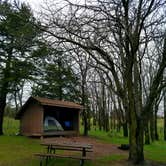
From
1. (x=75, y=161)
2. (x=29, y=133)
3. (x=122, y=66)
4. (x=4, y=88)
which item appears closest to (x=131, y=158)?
(x=75, y=161)

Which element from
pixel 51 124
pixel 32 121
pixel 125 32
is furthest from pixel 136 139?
pixel 51 124

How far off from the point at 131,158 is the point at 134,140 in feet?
2.44

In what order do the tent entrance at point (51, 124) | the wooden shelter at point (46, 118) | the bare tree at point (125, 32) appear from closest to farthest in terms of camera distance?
the bare tree at point (125, 32)
the wooden shelter at point (46, 118)
the tent entrance at point (51, 124)

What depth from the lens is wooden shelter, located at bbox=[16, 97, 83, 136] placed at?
72.6 feet

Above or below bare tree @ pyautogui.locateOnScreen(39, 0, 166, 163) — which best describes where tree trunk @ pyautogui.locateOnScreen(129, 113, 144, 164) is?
below

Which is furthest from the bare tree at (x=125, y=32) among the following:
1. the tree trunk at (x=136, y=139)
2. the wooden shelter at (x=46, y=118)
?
the wooden shelter at (x=46, y=118)

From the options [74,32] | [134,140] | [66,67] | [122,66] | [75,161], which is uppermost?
[66,67]

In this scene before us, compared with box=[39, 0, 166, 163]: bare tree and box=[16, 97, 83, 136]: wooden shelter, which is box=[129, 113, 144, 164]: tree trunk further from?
box=[16, 97, 83, 136]: wooden shelter

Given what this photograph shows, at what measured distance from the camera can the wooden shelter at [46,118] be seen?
72.6 ft

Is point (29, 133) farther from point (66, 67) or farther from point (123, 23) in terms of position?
point (123, 23)

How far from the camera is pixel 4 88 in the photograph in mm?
22719

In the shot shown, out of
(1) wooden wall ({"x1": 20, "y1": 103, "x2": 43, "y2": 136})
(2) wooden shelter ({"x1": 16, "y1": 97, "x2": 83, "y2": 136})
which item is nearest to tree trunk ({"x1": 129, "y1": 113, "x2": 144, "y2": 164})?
(2) wooden shelter ({"x1": 16, "y1": 97, "x2": 83, "y2": 136})

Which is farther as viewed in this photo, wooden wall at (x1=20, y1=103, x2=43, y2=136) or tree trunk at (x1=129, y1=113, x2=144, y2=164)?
wooden wall at (x1=20, y1=103, x2=43, y2=136)

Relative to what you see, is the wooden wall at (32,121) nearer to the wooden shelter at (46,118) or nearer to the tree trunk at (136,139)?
the wooden shelter at (46,118)
